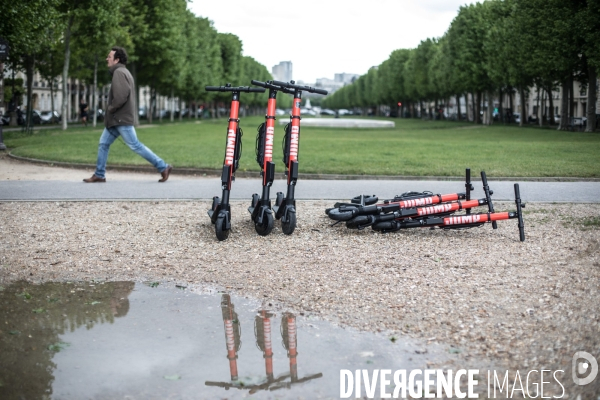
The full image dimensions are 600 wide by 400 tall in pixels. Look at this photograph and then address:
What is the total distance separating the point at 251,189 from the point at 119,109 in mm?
2623

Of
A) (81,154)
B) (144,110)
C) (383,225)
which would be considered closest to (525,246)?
(383,225)

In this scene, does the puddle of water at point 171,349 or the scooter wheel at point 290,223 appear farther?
the scooter wheel at point 290,223

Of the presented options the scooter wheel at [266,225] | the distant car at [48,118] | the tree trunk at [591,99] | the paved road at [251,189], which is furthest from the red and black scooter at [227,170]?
the distant car at [48,118]

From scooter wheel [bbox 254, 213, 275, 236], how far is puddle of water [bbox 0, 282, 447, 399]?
2619 mm

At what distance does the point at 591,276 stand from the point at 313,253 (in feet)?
8.78

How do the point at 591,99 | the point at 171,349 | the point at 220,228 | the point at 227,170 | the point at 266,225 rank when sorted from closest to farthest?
the point at 171,349
the point at 220,228
the point at 227,170
the point at 266,225
the point at 591,99

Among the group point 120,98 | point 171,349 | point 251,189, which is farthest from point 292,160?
point 120,98

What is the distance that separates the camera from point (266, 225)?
9.38m

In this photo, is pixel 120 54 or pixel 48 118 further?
pixel 48 118

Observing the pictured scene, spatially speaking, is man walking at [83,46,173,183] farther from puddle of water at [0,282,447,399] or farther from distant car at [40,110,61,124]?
distant car at [40,110,61,124]

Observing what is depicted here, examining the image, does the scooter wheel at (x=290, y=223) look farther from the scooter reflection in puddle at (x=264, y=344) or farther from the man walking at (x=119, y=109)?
the man walking at (x=119, y=109)

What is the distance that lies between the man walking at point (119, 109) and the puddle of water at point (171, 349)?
7.57 metres

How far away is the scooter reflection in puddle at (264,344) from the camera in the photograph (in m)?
4.67

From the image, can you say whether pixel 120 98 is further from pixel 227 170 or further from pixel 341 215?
pixel 341 215
